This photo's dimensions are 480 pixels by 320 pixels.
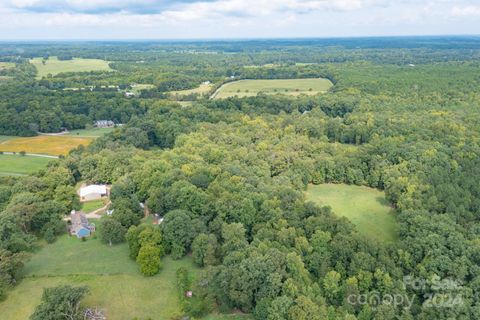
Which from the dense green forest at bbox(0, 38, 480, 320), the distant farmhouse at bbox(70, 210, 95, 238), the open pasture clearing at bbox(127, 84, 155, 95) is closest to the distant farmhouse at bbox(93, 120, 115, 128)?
the dense green forest at bbox(0, 38, 480, 320)

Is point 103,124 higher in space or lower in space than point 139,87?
lower

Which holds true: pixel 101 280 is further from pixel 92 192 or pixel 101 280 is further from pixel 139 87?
pixel 139 87

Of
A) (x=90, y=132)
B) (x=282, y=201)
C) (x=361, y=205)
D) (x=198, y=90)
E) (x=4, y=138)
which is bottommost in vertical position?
(x=90, y=132)

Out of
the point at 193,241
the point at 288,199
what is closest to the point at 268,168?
the point at 288,199

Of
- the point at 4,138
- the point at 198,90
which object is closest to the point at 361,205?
the point at 4,138

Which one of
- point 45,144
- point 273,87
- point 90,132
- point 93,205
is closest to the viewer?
point 93,205

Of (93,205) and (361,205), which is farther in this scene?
(93,205)

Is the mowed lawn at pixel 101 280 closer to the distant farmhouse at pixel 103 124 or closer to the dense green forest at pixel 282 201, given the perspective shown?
the dense green forest at pixel 282 201

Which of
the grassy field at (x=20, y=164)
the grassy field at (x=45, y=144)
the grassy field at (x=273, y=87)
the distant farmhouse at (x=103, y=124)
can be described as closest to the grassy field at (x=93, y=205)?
the grassy field at (x=20, y=164)
